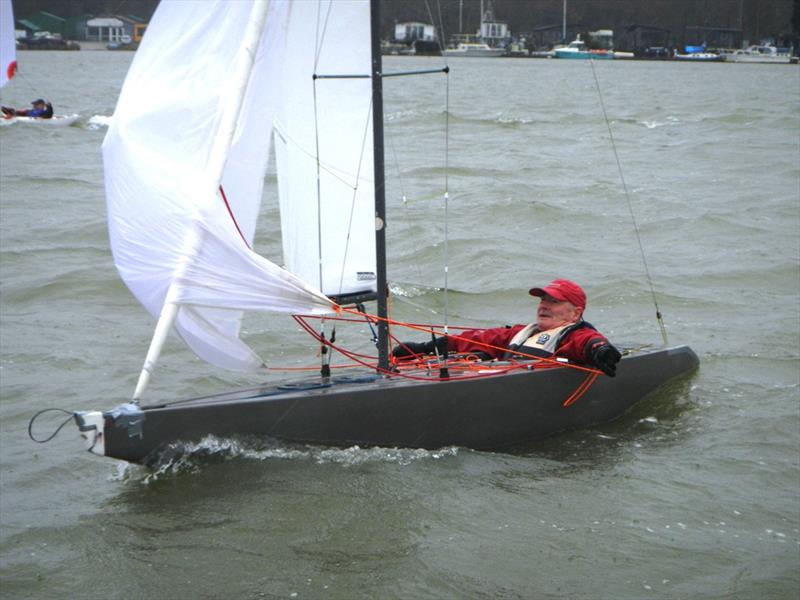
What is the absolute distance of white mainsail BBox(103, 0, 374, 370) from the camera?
5.45 m

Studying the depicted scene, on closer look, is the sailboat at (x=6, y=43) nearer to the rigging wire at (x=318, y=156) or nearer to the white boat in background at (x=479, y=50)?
the rigging wire at (x=318, y=156)

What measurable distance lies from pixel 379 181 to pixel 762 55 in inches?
2752

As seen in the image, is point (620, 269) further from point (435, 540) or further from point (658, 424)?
point (435, 540)

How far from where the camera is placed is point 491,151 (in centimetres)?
2125

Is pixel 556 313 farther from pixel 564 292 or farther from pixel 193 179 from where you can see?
pixel 193 179

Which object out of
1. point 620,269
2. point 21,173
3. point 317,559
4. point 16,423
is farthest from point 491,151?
point 317,559

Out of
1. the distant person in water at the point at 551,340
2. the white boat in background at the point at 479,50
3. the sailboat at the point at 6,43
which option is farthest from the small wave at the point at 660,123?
the white boat in background at the point at 479,50

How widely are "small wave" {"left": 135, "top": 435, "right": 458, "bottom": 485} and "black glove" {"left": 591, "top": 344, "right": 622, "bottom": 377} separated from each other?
0.93 metres

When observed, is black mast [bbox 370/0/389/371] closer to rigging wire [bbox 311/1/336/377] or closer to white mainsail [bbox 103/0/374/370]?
rigging wire [bbox 311/1/336/377]

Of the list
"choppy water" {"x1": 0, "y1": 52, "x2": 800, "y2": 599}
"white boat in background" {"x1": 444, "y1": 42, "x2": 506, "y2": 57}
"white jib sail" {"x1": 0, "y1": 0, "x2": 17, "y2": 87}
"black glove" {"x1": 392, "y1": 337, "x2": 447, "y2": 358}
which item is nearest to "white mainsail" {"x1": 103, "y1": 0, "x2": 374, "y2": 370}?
"choppy water" {"x1": 0, "y1": 52, "x2": 800, "y2": 599}

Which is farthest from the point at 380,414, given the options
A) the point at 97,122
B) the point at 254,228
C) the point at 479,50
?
the point at 479,50

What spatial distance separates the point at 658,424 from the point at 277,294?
8.90ft

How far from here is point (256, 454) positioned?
5.79 metres

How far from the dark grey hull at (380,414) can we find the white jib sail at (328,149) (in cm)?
68
